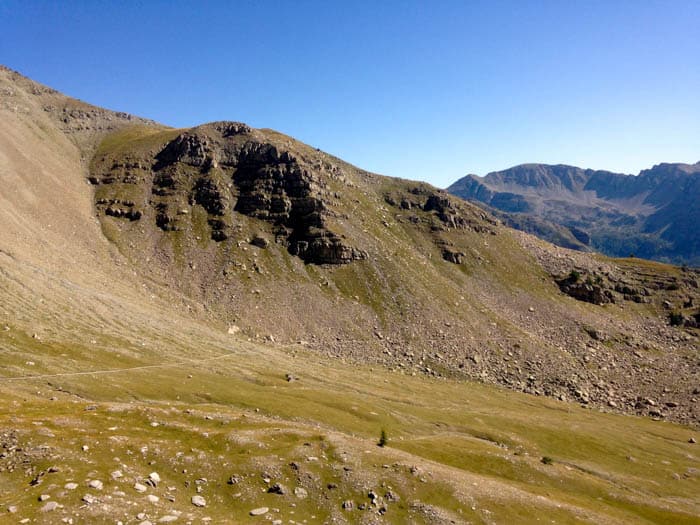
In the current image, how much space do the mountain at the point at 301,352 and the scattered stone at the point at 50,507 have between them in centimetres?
27

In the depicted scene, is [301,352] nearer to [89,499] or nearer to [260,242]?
[260,242]

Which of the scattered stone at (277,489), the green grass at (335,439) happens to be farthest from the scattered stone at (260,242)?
the scattered stone at (277,489)

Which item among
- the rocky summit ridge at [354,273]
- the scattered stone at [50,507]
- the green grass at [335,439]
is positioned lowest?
the green grass at [335,439]

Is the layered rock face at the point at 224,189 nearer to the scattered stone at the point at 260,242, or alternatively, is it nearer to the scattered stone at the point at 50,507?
the scattered stone at the point at 260,242

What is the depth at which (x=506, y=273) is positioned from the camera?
166625 millimetres

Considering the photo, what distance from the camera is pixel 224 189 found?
166 m

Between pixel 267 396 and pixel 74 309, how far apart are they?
163ft

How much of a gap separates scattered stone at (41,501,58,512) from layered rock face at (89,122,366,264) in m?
118

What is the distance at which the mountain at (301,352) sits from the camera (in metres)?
39.3

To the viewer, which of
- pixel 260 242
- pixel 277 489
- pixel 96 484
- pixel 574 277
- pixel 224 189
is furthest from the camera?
pixel 574 277

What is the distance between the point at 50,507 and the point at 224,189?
149 metres

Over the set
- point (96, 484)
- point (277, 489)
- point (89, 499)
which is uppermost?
point (89, 499)

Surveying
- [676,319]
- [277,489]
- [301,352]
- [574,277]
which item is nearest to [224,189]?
[301,352]

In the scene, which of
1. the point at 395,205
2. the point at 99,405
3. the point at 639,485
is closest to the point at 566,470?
the point at 639,485
